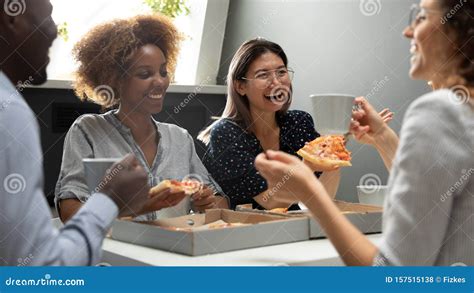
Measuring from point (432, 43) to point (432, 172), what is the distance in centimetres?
31

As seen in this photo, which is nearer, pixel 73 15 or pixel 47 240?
pixel 47 240

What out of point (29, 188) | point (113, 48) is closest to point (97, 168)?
point (29, 188)

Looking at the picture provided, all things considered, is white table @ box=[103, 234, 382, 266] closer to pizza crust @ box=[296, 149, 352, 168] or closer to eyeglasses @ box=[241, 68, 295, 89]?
pizza crust @ box=[296, 149, 352, 168]

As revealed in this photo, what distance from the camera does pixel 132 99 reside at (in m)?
2.67

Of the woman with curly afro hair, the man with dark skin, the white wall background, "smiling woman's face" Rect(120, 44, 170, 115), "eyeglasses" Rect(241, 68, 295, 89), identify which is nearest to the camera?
the man with dark skin

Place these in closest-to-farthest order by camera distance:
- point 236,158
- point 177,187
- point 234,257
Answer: point 234,257
point 177,187
point 236,158

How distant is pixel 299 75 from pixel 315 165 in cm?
202

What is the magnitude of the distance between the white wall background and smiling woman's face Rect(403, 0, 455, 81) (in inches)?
76.6

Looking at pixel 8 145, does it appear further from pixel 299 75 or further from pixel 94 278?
pixel 299 75

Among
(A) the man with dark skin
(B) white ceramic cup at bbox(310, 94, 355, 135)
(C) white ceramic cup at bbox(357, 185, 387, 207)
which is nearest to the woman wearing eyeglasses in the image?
(A) the man with dark skin

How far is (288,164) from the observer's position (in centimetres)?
146

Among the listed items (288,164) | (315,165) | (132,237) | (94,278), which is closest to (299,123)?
(315,165)

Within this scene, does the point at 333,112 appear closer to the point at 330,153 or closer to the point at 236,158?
the point at 330,153

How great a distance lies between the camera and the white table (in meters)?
1.59
